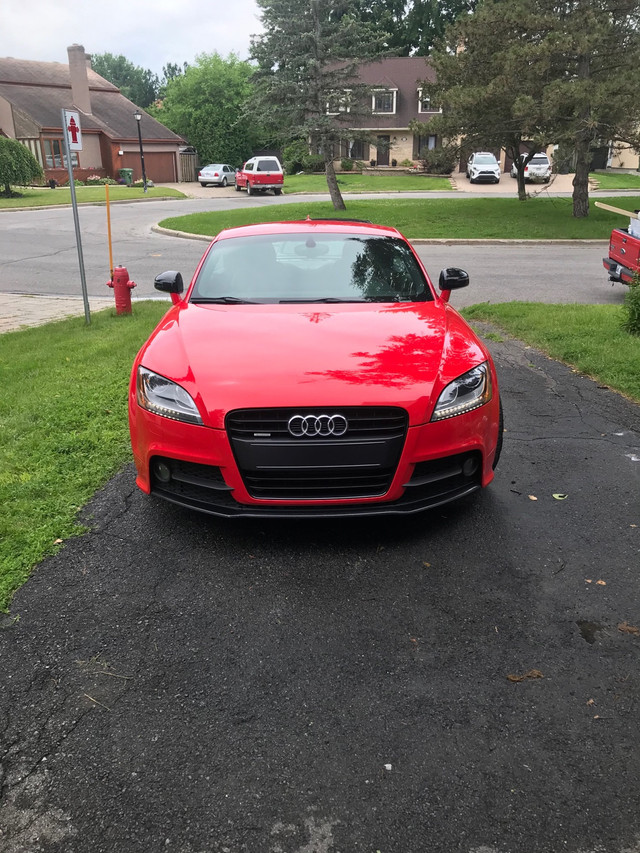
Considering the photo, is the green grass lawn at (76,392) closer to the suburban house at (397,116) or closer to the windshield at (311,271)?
the windshield at (311,271)

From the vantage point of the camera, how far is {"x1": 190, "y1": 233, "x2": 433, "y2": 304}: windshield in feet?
15.3

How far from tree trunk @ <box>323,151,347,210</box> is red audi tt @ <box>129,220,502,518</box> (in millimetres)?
21789

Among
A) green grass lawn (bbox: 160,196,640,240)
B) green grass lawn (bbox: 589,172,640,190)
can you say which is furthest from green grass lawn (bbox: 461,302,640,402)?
green grass lawn (bbox: 589,172,640,190)

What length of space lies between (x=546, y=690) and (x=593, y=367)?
4.87 m

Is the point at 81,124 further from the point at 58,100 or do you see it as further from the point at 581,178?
the point at 581,178

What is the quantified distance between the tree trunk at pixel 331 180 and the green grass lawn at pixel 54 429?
692 inches

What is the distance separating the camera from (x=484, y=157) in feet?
156

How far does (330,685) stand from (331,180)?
24.2 metres

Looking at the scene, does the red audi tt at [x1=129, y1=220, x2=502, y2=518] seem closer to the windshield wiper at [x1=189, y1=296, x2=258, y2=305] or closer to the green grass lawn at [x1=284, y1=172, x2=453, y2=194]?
the windshield wiper at [x1=189, y1=296, x2=258, y2=305]

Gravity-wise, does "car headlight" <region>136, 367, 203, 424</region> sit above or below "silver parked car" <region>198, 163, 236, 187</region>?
below

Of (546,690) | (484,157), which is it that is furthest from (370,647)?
(484,157)

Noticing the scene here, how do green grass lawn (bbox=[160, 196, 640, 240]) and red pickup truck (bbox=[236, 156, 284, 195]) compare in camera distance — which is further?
red pickup truck (bbox=[236, 156, 284, 195])

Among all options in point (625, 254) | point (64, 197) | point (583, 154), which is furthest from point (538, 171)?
point (625, 254)

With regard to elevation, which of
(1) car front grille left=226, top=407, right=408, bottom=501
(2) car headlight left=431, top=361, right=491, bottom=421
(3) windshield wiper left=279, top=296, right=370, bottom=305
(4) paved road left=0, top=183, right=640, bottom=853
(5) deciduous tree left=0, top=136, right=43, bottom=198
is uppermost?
(5) deciduous tree left=0, top=136, right=43, bottom=198
